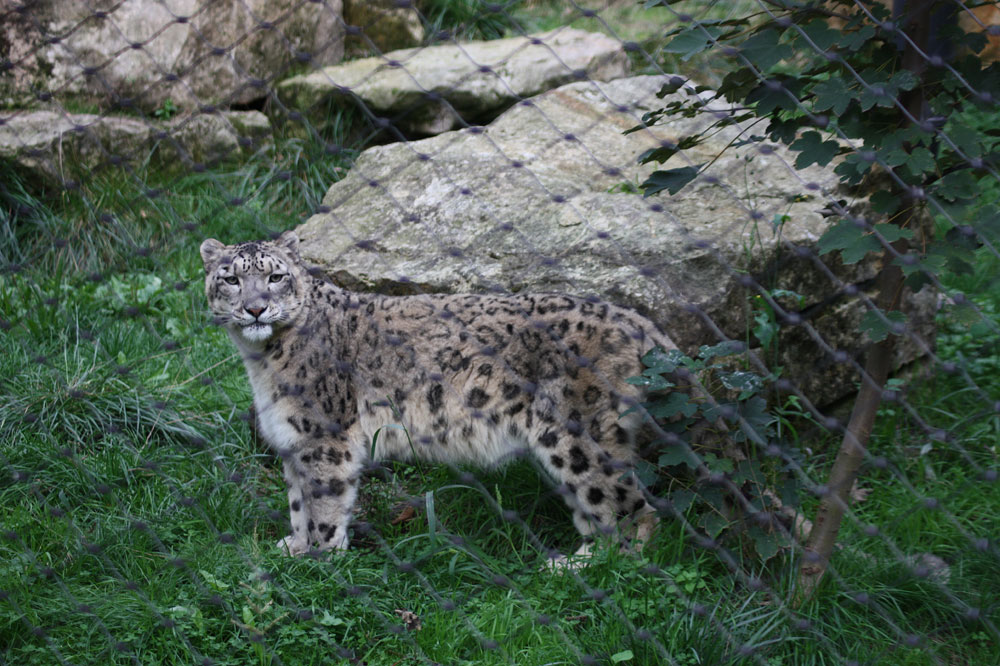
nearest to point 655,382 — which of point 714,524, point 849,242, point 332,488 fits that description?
point 714,524

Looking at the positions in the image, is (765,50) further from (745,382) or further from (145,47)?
(145,47)

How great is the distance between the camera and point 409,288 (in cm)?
463

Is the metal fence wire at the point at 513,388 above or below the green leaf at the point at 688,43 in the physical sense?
below

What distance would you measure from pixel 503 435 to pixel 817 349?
5.24ft

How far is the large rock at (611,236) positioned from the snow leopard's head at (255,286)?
1.34ft

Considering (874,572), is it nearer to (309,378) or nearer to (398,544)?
(398,544)

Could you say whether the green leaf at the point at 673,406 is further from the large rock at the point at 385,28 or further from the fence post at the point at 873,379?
the large rock at the point at 385,28

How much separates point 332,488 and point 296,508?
0.85ft

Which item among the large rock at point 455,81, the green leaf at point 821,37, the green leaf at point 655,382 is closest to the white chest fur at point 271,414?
the green leaf at point 655,382

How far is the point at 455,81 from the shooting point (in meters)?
6.79

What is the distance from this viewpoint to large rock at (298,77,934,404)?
411 centimetres

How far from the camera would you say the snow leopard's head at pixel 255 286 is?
12.9 feet

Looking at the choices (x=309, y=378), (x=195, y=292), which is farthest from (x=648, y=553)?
(x=195, y=292)

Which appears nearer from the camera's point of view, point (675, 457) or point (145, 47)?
point (675, 457)
